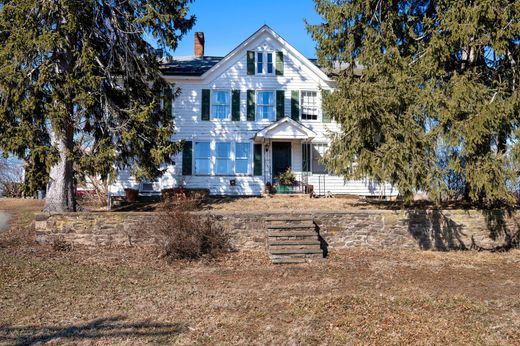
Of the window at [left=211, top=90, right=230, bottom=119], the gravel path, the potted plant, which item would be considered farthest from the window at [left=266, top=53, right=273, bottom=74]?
the gravel path

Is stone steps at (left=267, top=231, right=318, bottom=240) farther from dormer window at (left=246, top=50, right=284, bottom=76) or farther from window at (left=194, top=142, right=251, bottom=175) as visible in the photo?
dormer window at (left=246, top=50, right=284, bottom=76)

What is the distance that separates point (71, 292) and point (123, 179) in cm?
1256

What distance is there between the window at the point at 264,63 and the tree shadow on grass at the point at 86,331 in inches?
643

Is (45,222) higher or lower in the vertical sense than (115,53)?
lower

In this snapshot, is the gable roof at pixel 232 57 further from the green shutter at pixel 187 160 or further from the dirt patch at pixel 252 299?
the dirt patch at pixel 252 299

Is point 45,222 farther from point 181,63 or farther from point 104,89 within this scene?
point 181,63

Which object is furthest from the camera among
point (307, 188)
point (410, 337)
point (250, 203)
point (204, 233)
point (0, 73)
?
point (307, 188)

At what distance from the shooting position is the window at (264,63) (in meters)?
20.5

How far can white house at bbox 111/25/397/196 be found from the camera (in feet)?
65.6

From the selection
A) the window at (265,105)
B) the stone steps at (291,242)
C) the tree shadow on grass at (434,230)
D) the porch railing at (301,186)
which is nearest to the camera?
the stone steps at (291,242)

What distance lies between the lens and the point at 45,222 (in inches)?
432

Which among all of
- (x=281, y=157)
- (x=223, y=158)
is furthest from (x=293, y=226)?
(x=281, y=157)

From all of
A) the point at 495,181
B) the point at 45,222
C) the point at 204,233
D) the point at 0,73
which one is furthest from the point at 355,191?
the point at 0,73

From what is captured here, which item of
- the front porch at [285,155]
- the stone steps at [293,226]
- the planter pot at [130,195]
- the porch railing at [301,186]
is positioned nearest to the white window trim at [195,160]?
the front porch at [285,155]
